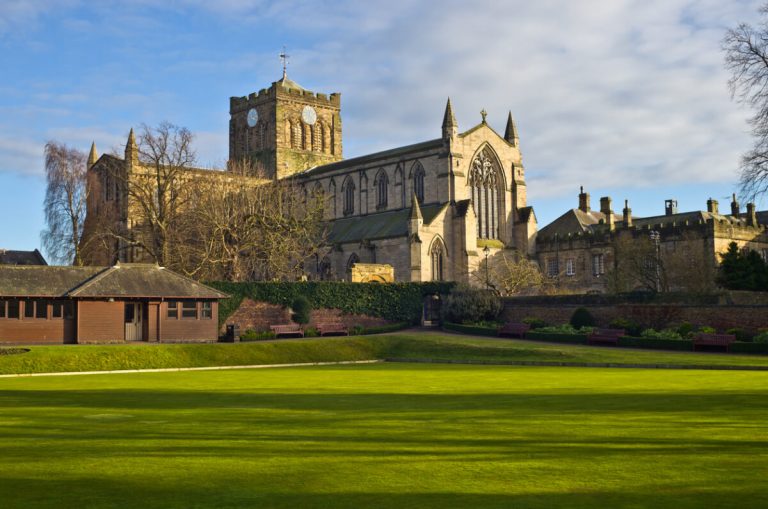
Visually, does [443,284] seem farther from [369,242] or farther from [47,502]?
[47,502]

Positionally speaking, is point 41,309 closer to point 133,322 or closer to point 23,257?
point 133,322

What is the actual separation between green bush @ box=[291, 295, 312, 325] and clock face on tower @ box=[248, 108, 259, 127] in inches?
1983

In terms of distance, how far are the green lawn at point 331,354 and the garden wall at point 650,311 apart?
6211mm

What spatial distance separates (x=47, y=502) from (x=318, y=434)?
230 inches

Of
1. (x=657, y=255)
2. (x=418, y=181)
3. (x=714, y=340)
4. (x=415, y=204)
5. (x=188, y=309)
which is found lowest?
(x=714, y=340)

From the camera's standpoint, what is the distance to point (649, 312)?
4894 centimetres

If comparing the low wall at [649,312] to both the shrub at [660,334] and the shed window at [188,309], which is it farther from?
the shed window at [188,309]

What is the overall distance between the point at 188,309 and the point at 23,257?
4402 centimetres

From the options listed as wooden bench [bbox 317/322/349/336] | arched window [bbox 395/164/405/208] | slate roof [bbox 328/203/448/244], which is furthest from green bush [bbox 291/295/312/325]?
arched window [bbox 395/164/405/208]

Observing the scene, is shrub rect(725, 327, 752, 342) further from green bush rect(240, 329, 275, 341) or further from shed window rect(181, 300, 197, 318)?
shed window rect(181, 300, 197, 318)

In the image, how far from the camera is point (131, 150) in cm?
8150

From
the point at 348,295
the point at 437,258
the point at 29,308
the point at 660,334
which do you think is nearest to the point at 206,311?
the point at 29,308

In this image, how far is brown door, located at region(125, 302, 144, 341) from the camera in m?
48.0

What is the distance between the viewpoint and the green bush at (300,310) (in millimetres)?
56594
